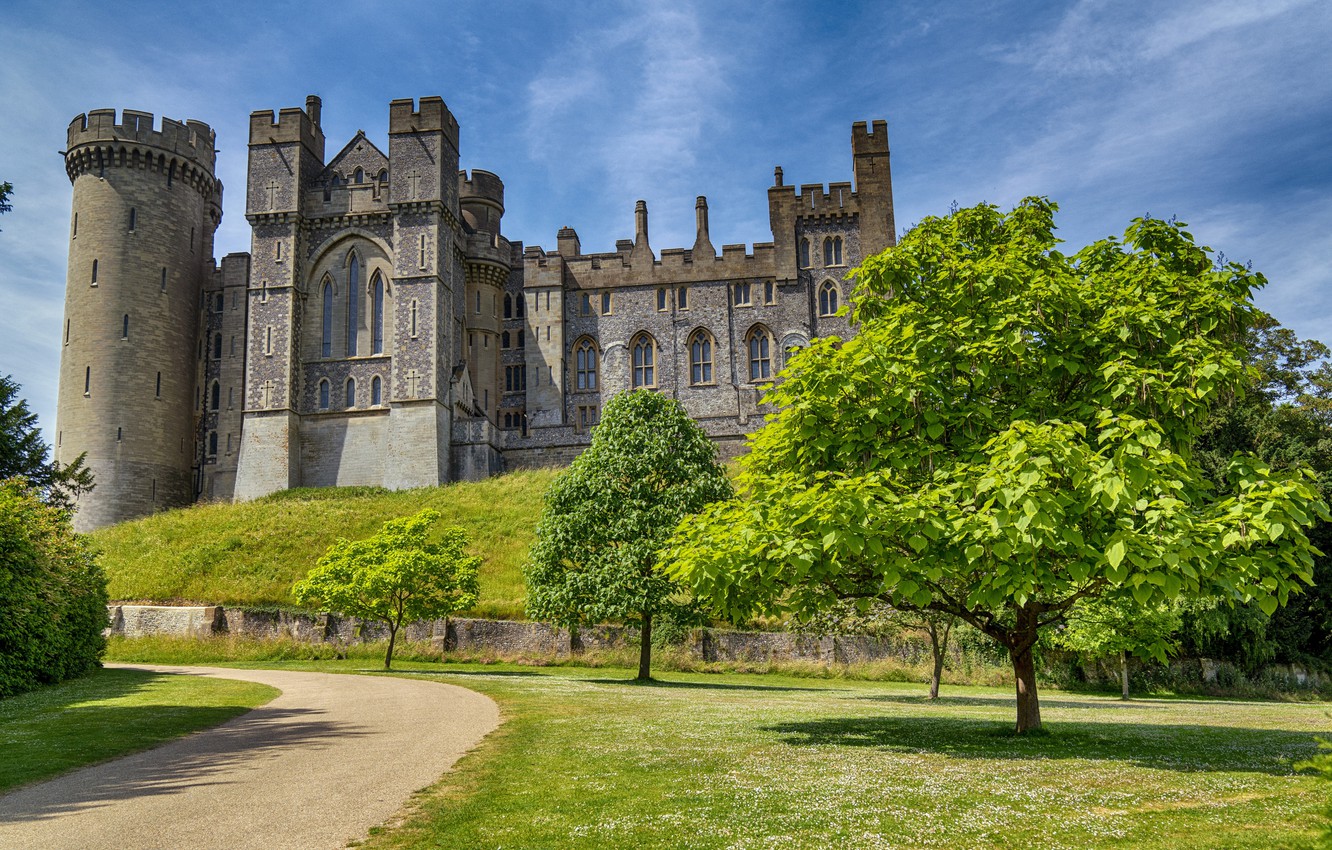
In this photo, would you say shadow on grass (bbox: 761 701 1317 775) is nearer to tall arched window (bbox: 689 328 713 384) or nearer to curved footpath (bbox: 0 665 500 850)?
curved footpath (bbox: 0 665 500 850)

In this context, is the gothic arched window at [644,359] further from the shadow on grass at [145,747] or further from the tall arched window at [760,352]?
the shadow on grass at [145,747]

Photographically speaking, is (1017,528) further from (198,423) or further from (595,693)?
(198,423)

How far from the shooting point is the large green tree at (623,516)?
87.6 ft

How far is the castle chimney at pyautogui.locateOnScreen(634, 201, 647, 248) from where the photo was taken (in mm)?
71812

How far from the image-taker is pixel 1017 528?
34.3 ft

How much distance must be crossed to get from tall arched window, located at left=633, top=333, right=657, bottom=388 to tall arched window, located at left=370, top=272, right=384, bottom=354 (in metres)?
17.5

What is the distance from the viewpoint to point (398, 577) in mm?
29188

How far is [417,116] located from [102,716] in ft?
175

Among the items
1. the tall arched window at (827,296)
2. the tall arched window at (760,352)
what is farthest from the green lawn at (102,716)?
the tall arched window at (827,296)

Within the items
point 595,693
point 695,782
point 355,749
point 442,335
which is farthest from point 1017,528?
point 442,335

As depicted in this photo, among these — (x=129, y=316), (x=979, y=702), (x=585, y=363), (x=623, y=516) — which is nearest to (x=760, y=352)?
(x=585, y=363)

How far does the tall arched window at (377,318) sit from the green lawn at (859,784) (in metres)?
48.1

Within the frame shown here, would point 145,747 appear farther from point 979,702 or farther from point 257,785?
point 979,702

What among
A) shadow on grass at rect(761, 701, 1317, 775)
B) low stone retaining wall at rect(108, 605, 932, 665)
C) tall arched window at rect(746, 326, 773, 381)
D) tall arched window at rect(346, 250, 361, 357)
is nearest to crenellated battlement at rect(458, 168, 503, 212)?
tall arched window at rect(346, 250, 361, 357)
